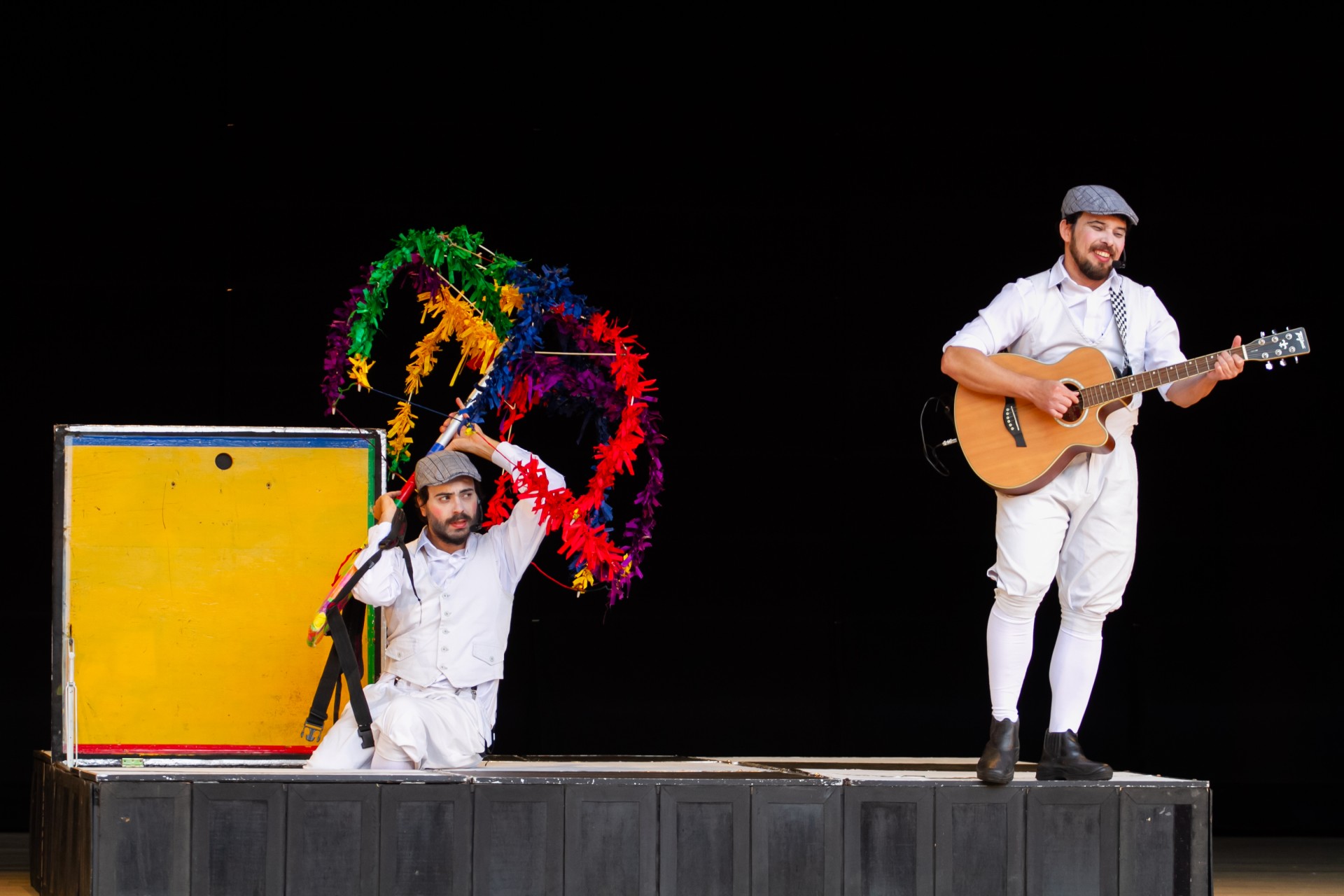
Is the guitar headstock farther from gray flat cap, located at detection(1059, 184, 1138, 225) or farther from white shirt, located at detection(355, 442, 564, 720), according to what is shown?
white shirt, located at detection(355, 442, 564, 720)

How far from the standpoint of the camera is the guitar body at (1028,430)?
421 centimetres

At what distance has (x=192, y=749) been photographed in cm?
474

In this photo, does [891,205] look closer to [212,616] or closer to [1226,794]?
[1226,794]

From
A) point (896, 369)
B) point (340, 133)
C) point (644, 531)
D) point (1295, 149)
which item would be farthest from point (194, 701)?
point (1295, 149)

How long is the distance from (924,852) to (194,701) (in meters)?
1.99

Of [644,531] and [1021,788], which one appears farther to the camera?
[644,531]

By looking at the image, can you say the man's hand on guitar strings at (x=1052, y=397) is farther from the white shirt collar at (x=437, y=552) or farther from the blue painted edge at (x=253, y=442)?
the blue painted edge at (x=253, y=442)

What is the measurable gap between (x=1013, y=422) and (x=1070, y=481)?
0.19m

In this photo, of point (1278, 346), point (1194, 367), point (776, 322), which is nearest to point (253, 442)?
point (776, 322)

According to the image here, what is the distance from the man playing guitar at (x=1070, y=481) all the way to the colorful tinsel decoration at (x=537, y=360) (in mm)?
887

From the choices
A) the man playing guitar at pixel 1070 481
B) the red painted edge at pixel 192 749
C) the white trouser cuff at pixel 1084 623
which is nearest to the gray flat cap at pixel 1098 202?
the man playing guitar at pixel 1070 481

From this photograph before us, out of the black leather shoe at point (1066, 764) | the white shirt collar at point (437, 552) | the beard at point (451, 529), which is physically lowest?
the black leather shoe at point (1066, 764)

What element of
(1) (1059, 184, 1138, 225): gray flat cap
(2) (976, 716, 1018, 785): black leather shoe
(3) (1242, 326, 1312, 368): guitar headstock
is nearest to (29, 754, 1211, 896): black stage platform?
(2) (976, 716, 1018, 785): black leather shoe

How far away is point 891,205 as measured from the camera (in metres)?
6.53
